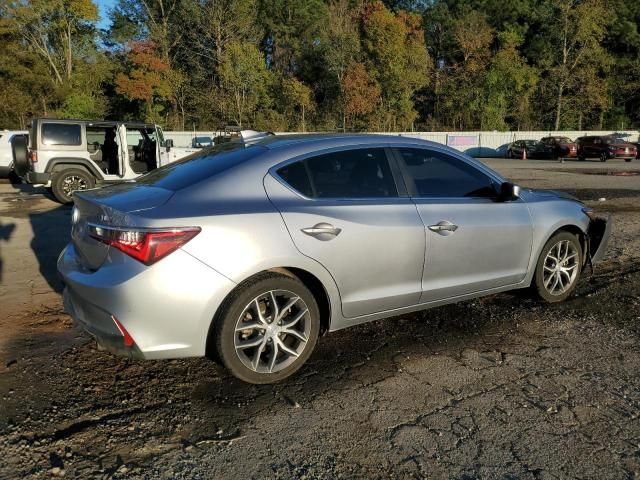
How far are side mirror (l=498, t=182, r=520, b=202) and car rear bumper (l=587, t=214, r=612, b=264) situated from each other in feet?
4.49

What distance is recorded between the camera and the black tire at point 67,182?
11.4 meters

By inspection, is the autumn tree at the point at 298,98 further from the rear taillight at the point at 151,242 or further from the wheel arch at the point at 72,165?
the rear taillight at the point at 151,242

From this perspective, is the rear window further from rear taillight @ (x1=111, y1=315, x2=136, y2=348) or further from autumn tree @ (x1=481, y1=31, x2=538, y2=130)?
autumn tree @ (x1=481, y1=31, x2=538, y2=130)

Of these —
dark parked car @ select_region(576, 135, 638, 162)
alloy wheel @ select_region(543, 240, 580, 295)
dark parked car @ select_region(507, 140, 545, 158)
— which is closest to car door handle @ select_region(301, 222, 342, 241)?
alloy wheel @ select_region(543, 240, 580, 295)

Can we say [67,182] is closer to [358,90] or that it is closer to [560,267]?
[560,267]

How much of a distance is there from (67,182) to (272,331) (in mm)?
9784

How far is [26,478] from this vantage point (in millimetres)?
2504

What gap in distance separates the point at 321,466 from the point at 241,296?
1.09 m

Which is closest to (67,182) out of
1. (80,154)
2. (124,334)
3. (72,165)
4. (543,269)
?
(72,165)

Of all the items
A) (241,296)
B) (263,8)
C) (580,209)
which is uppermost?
(263,8)

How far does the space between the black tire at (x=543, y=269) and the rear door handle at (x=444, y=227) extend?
3.99 feet

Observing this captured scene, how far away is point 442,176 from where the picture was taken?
428 cm

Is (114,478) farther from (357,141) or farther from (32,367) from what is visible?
(357,141)

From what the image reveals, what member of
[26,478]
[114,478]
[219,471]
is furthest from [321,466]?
[26,478]
